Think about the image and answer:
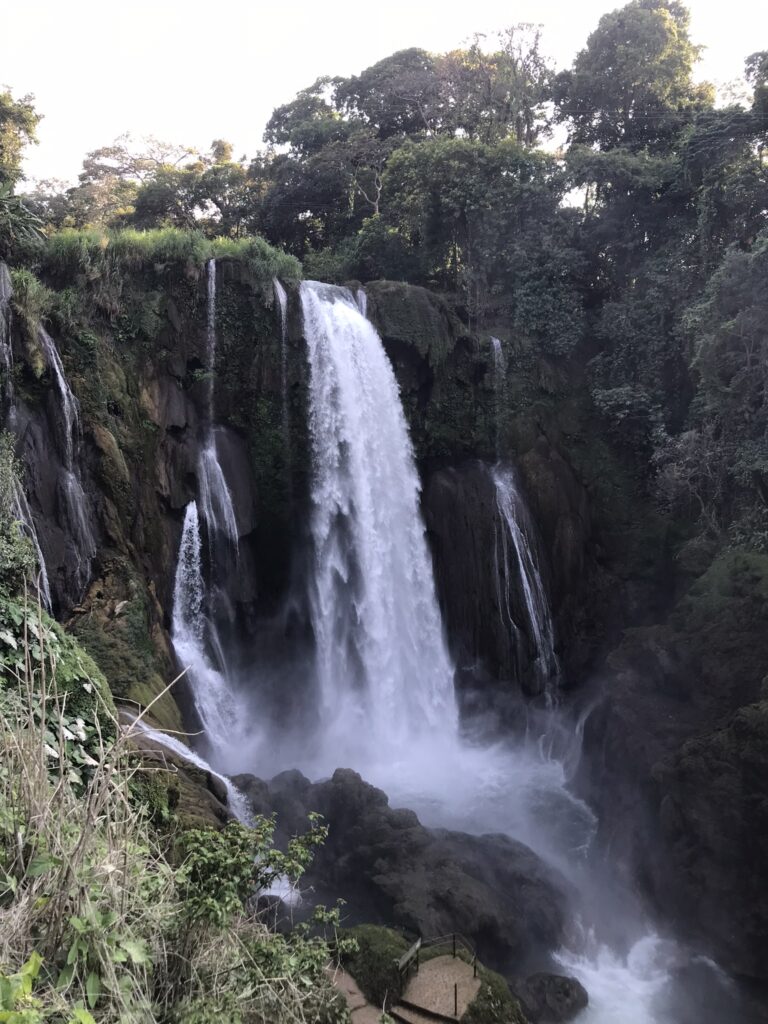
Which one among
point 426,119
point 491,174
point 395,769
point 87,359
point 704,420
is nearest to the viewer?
point 87,359

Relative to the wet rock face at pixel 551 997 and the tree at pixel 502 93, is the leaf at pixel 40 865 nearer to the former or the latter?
the wet rock face at pixel 551 997

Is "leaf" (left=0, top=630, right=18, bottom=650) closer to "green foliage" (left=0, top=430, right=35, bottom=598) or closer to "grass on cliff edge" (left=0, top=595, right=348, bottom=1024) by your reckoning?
"green foliage" (left=0, top=430, right=35, bottom=598)

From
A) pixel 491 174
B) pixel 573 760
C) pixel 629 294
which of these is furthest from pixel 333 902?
pixel 491 174

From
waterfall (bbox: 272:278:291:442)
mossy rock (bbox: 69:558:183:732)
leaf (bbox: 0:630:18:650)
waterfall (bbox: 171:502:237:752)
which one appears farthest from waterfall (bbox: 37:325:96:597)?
leaf (bbox: 0:630:18:650)

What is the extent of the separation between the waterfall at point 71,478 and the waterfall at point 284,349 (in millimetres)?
4886

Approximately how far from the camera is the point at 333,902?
9.49 meters

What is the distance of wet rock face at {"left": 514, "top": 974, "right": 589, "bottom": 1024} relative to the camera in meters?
8.11

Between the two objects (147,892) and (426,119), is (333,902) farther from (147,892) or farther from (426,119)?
(426,119)

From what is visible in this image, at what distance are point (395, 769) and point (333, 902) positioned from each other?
15.2 feet

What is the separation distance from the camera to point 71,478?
429 inches

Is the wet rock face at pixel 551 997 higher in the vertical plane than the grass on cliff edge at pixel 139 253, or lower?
lower

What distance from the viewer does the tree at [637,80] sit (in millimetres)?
21953

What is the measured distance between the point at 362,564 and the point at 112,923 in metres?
12.4

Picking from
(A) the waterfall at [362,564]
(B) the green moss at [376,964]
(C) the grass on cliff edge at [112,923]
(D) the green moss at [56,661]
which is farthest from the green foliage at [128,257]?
(B) the green moss at [376,964]
